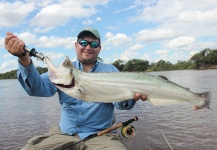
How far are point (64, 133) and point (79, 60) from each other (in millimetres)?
1611

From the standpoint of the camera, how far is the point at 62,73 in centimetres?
416

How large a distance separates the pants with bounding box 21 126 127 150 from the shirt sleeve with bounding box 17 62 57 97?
93 cm

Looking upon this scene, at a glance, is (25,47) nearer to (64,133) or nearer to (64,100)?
Answer: (64,100)

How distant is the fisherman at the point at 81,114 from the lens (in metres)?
4.96

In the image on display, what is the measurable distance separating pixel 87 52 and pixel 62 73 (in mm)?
1568

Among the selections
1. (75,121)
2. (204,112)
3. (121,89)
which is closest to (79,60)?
(75,121)

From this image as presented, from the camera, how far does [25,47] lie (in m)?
4.30

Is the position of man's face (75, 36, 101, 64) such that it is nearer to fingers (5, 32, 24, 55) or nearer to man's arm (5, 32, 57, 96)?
man's arm (5, 32, 57, 96)

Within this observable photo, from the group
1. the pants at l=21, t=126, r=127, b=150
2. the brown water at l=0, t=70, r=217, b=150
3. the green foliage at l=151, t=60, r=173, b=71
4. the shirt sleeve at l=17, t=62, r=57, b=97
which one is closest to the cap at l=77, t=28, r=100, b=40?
the shirt sleeve at l=17, t=62, r=57, b=97

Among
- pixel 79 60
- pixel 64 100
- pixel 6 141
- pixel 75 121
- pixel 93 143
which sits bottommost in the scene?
pixel 6 141

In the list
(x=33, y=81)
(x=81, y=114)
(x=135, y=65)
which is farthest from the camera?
(x=135, y=65)

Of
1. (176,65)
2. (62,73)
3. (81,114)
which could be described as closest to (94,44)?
(81,114)

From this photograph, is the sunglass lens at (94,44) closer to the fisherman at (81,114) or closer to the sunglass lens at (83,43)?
the fisherman at (81,114)

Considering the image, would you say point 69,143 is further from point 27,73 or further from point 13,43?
point 13,43
